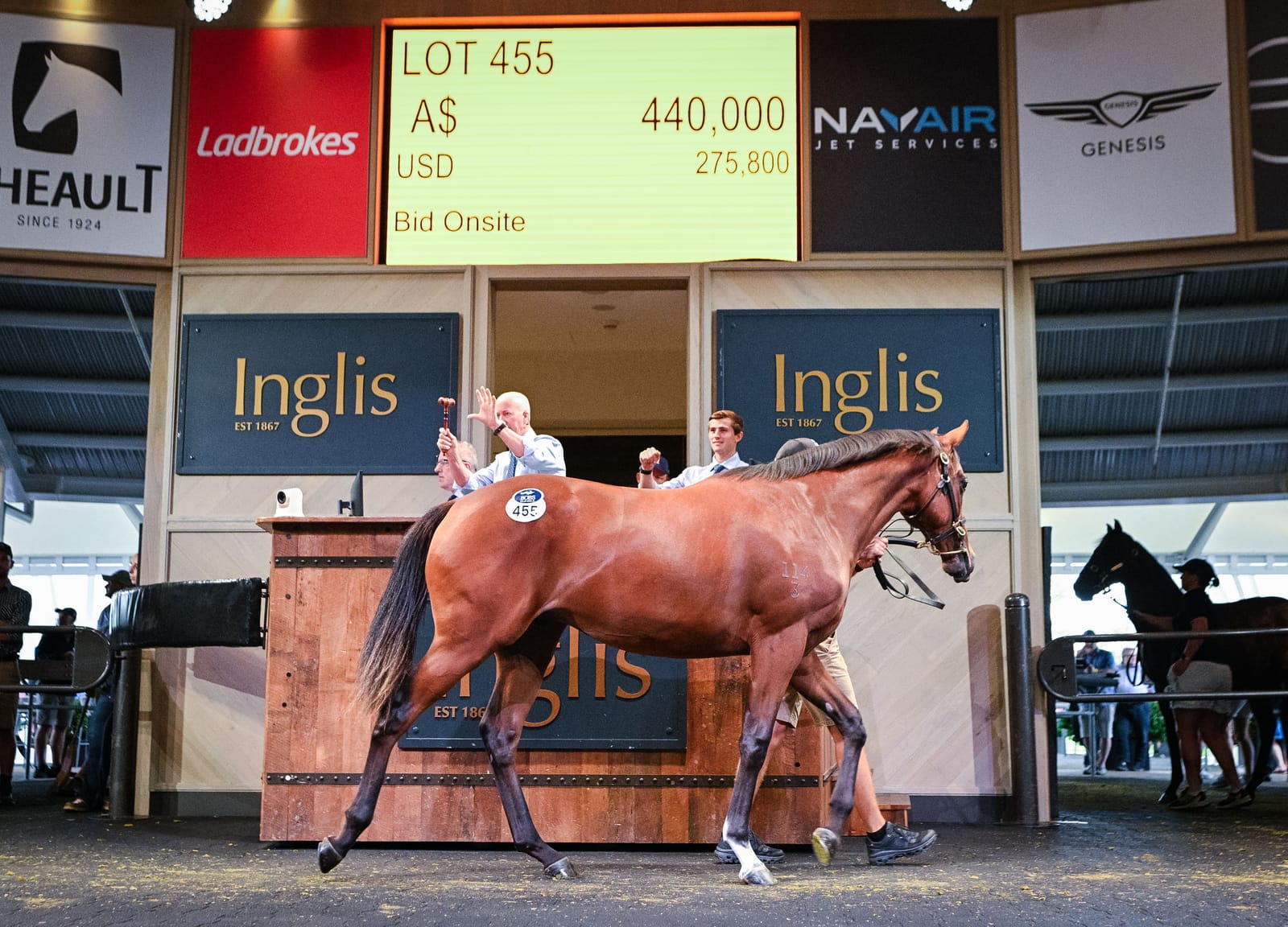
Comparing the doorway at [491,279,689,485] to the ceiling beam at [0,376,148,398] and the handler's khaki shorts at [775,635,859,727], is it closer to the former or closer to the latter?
the ceiling beam at [0,376,148,398]

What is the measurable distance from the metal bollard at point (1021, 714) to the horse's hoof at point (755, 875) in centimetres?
309

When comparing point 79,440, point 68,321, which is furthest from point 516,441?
point 79,440

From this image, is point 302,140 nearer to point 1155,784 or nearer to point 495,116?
point 495,116

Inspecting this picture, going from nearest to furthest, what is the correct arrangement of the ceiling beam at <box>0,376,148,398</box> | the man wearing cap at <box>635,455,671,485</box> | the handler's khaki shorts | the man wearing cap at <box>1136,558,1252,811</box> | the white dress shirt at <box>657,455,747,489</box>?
1. the handler's khaki shorts
2. the white dress shirt at <box>657,455,747,489</box>
3. the man wearing cap at <box>635,455,671,485</box>
4. the man wearing cap at <box>1136,558,1252,811</box>
5. the ceiling beam at <box>0,376,148,398</box>

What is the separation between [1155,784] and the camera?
10.4m

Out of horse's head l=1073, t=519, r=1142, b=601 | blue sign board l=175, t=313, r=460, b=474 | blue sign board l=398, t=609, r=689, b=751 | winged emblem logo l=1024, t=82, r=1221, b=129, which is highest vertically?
winged emblem logo l=1024, t=82, r=1221, b=129

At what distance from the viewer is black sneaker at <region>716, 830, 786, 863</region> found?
4.94 m

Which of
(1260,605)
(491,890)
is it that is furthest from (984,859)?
(1260,605)

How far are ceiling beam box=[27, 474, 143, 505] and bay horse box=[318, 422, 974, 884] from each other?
1260cm

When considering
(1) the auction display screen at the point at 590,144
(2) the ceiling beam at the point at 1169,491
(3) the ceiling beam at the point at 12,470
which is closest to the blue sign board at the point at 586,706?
(1) the auction display screen at the point at 590,144

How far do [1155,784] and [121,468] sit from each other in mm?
12332

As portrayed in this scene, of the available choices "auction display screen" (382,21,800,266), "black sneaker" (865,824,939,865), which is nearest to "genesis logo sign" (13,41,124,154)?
"auction display screen" (382,21,800,266)

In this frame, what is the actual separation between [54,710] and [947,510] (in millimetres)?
10330

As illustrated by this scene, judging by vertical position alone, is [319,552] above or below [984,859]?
above
